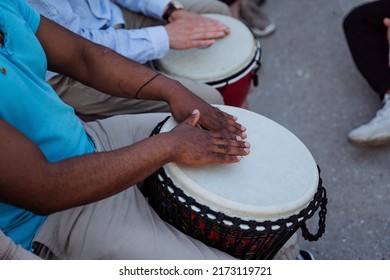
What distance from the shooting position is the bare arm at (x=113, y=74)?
5.53ft

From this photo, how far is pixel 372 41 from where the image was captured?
105 inches

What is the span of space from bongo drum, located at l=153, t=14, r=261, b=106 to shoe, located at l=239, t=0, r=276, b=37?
1.11 meters

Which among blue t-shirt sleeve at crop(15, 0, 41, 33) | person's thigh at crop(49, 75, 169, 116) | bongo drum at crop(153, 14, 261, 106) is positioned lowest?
person's thigh at crop(49, 75, 169, 116)

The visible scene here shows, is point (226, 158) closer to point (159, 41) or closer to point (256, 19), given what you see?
point (159, 41)

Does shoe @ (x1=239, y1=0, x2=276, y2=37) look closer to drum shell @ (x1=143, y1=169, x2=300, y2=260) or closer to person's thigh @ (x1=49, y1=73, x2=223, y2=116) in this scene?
person's thigh @ (x1=49, y1=73, x2=223, y2=116)

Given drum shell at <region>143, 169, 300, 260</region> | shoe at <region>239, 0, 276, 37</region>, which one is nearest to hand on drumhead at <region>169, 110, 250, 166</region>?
drum shell at <region>143, 169, 300, 260</region>

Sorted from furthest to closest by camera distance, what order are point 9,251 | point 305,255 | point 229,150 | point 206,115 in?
point 305,255 → point 206,115 → point 229,150 → point 9,251

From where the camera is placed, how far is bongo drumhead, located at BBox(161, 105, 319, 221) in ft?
4.77

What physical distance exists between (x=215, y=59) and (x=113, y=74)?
51 centimetres

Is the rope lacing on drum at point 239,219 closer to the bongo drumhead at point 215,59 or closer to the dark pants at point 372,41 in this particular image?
the bongo drumhead at point 215,59

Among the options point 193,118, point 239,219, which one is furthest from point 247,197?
point 193,118

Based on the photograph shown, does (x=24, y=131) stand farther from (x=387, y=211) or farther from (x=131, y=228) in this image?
(x=387, y=211)
